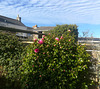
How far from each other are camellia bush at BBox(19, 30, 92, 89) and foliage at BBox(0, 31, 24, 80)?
75 centimetres

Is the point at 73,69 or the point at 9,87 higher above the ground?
the point at 73,69

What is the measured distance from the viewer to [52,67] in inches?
84.7

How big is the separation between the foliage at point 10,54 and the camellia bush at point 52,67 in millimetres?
751

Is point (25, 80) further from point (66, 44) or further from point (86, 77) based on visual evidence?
point (86, 77)

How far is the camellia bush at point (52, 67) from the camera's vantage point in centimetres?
215

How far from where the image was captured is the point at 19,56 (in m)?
3.10

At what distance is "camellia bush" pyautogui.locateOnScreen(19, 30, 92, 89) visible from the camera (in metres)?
2.15

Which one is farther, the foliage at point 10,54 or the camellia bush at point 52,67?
the foliage at point 10,54

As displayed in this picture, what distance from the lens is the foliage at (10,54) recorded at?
2.93 metres

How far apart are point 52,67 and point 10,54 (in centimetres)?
185

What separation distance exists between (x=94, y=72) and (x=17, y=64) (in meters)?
2.26

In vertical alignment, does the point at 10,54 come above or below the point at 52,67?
above

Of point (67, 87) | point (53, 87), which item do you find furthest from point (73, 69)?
point (53, 87)

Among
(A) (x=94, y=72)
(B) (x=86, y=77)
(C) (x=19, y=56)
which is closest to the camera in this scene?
(B) (x=86, y=77)
